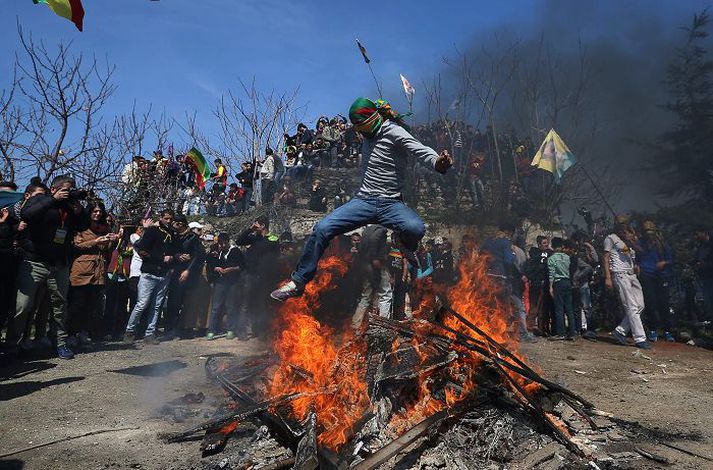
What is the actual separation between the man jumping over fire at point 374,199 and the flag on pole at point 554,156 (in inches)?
461

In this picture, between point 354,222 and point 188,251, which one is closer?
point 354,222

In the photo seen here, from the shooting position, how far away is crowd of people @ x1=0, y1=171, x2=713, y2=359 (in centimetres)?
625

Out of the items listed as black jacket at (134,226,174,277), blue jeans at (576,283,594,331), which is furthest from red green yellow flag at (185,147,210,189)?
blue jeans at (576,283,594,331)

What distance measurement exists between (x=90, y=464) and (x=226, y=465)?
101 cm

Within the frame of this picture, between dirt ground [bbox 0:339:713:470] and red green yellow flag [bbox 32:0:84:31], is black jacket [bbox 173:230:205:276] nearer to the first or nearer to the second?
dirt ground [bbox 0:339:713:470]

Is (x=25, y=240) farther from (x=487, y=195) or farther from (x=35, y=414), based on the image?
(x=487, y=195)

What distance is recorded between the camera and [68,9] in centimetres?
668

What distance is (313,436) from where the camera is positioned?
9.87 feet

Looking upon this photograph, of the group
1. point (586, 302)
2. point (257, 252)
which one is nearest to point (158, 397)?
point (257, 252)

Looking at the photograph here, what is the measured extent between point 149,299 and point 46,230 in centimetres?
259

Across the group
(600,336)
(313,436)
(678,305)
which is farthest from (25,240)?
(678,305)

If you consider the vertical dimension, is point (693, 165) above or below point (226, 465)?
above

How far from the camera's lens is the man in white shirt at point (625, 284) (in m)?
8.51

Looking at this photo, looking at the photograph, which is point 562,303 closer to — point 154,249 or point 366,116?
point 366,116
